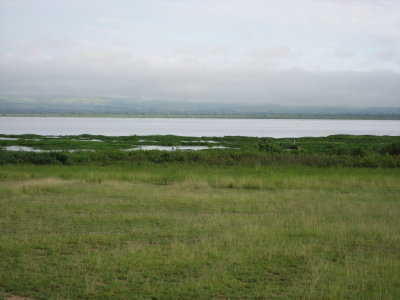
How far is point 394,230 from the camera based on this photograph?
39.3 feet

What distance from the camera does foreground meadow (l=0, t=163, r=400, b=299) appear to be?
7.79 m

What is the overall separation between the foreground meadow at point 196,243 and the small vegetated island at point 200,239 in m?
0.03

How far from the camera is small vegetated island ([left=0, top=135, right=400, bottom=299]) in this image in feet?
25.7

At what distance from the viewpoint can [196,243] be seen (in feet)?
34.2

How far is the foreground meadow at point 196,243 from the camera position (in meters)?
7.79

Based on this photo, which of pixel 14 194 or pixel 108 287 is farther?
pixel 14 194

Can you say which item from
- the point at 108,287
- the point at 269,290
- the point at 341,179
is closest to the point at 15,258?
the point at 108,287

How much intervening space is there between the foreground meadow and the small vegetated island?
27mm

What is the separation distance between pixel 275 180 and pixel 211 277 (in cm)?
1511

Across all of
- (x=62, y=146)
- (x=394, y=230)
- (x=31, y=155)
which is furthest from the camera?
(x=62, y=146)

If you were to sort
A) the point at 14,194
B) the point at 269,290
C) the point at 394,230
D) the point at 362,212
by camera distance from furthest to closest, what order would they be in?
the point at 14,194 < the point at 362,212 < the point at 394,230 < the point at 269,290

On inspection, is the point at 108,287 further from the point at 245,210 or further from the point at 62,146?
the point at 62,146

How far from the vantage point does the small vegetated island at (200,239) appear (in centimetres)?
782

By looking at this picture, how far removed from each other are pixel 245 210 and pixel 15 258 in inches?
305
